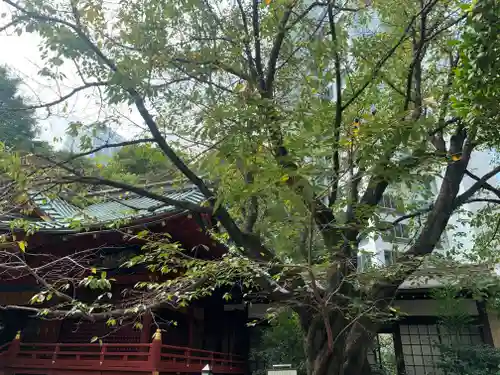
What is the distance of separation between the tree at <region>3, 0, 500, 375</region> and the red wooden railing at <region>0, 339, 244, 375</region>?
2465 millimetres

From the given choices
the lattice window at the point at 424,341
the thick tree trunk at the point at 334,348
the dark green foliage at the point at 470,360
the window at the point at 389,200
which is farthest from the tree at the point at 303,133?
the lattice window at the point at 424,341

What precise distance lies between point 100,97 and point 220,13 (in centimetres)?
175

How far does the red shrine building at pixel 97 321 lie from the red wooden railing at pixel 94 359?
14 mm

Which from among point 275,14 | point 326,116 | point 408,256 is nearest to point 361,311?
point 408,256

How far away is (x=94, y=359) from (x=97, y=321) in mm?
982

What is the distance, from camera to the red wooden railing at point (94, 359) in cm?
555

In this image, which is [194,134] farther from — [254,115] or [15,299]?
[15,299]

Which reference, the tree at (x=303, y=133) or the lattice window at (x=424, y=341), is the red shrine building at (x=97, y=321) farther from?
the lattice window at (x=424, y=341)

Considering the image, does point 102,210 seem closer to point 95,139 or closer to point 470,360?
point 95,139

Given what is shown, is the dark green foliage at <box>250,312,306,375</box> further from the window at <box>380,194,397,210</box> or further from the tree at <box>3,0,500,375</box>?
the tree at <box>3,0,500,375</box>

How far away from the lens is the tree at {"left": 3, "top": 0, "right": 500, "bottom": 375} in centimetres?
216

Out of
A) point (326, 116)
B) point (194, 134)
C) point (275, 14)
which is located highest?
point (275, 14)

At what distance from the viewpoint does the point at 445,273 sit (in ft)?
9.21

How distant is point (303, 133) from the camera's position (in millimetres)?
2150
